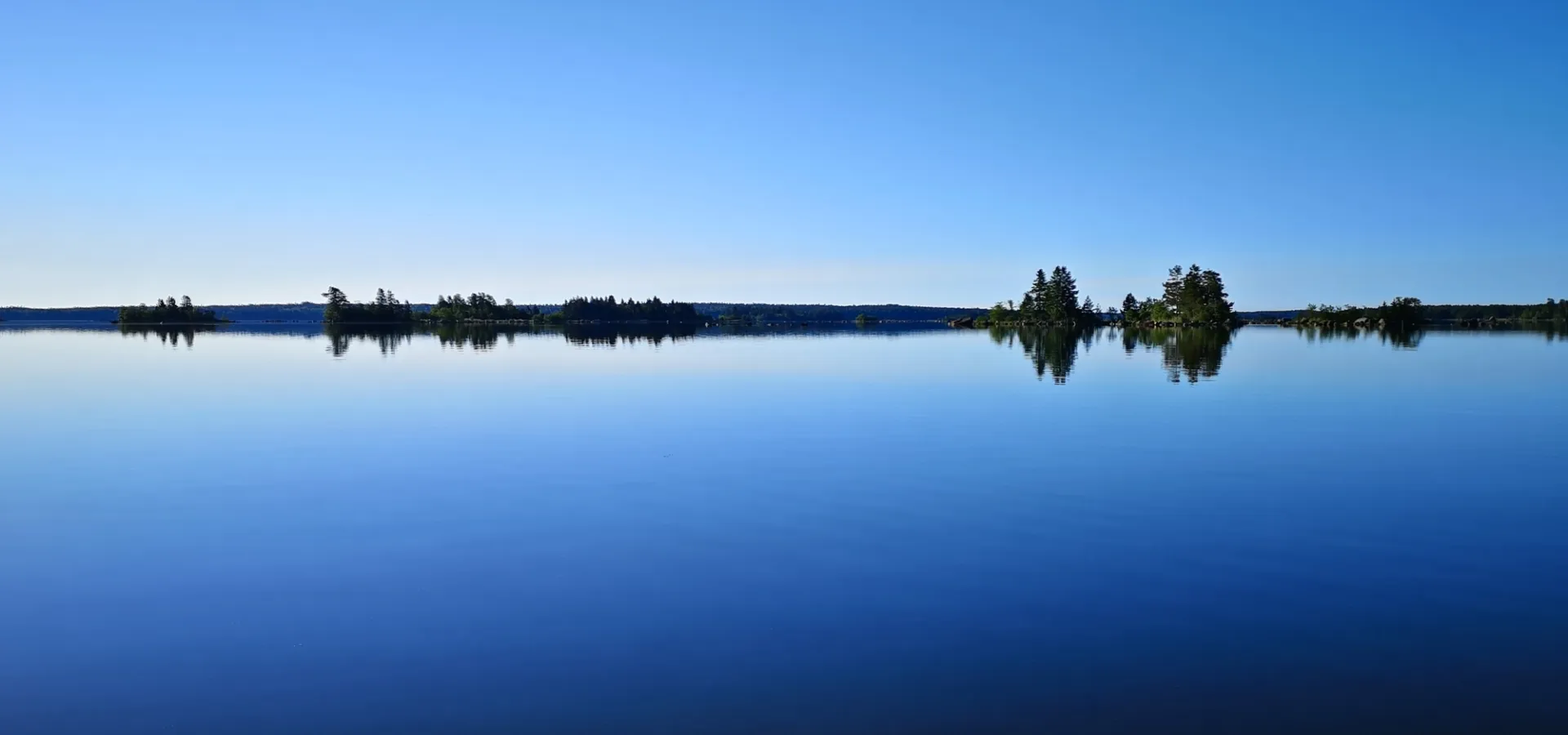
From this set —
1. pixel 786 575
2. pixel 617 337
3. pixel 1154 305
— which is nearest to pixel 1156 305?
pixel 1154 305

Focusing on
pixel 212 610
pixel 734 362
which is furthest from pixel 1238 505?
pixel 734 362

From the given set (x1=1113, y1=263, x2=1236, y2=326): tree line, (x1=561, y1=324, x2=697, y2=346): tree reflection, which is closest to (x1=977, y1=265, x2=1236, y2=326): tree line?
(x1=1113, y1=263, x2=1236, y2=326): tree line

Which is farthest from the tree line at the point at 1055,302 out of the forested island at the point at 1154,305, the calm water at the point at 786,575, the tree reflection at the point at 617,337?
the calm water at the point at 786,575

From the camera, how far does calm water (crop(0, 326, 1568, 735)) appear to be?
7.62 m

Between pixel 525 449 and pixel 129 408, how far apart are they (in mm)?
18893

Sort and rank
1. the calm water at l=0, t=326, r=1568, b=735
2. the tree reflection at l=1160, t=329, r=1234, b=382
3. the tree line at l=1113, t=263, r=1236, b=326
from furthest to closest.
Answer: the tree line at l=1113, t=263, r=1236, b=326 < the tree reflection at l=1160, t=329, r=1234, b=382 < the calm water at l=0, t=326, r=1568, b=735

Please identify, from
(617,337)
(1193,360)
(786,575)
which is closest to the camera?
(786,575)

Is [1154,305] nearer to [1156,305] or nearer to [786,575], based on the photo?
[1156,305]

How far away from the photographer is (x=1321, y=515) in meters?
14.4

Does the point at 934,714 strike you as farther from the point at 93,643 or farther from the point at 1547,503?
the point at 1547,503

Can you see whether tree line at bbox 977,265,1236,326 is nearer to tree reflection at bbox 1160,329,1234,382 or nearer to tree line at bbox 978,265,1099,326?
tree line at bbox 978,265,1099,326

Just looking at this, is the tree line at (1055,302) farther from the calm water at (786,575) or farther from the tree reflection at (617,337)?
the calm water at (786,575)

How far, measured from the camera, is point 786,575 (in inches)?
445

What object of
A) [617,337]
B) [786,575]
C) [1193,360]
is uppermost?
[617,337]
